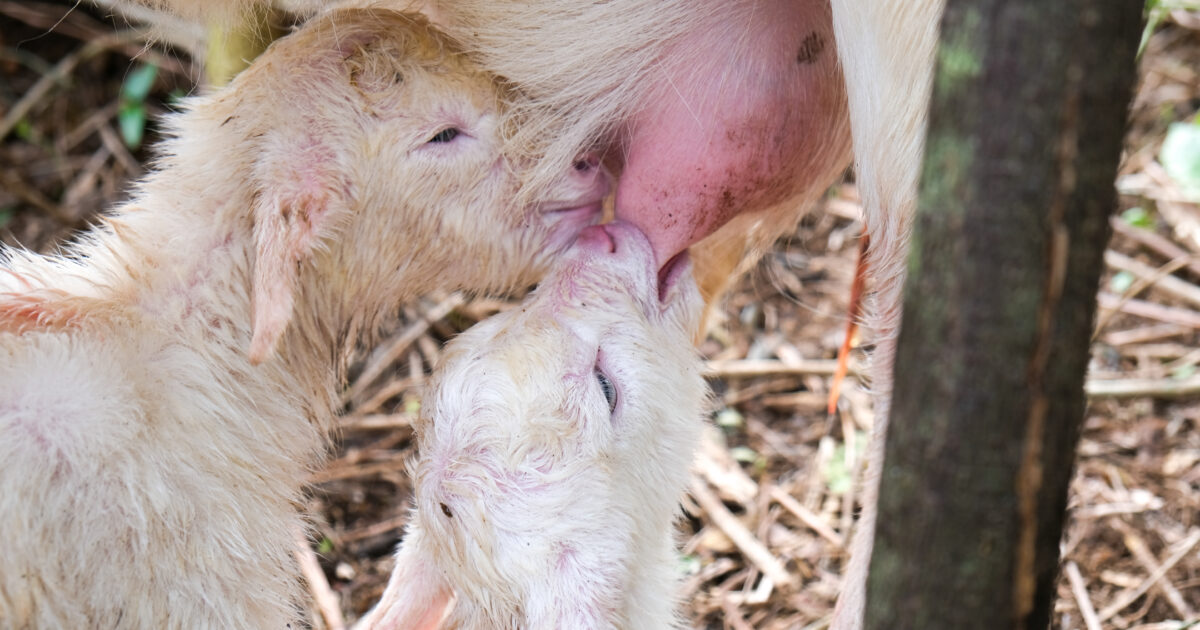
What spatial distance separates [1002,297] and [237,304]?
1.57 m

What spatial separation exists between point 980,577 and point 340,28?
172cm

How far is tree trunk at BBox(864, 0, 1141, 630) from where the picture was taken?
1.24 metres

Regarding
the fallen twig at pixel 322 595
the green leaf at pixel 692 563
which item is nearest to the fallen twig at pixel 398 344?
the fallen twig at pixel 322 595

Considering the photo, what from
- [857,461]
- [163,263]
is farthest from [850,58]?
[857,461]

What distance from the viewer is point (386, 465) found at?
3.76m

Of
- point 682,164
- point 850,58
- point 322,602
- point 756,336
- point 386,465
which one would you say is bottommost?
point 322,602

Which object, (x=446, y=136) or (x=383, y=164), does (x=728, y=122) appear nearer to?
(x=446, y=136)

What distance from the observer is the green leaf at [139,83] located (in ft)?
15.1

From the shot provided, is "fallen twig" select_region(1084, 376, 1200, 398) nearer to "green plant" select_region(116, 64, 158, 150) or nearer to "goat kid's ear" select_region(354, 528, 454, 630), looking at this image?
"goat kid's ear" select_region(354, 528, 454, 630)

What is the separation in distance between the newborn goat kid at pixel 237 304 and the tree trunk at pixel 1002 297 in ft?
3.95

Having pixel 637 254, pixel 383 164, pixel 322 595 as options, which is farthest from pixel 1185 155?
pixel 322 595

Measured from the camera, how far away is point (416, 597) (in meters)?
2.47

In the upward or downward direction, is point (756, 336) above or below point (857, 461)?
above

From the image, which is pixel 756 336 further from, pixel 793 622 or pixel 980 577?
pixel 980 577
